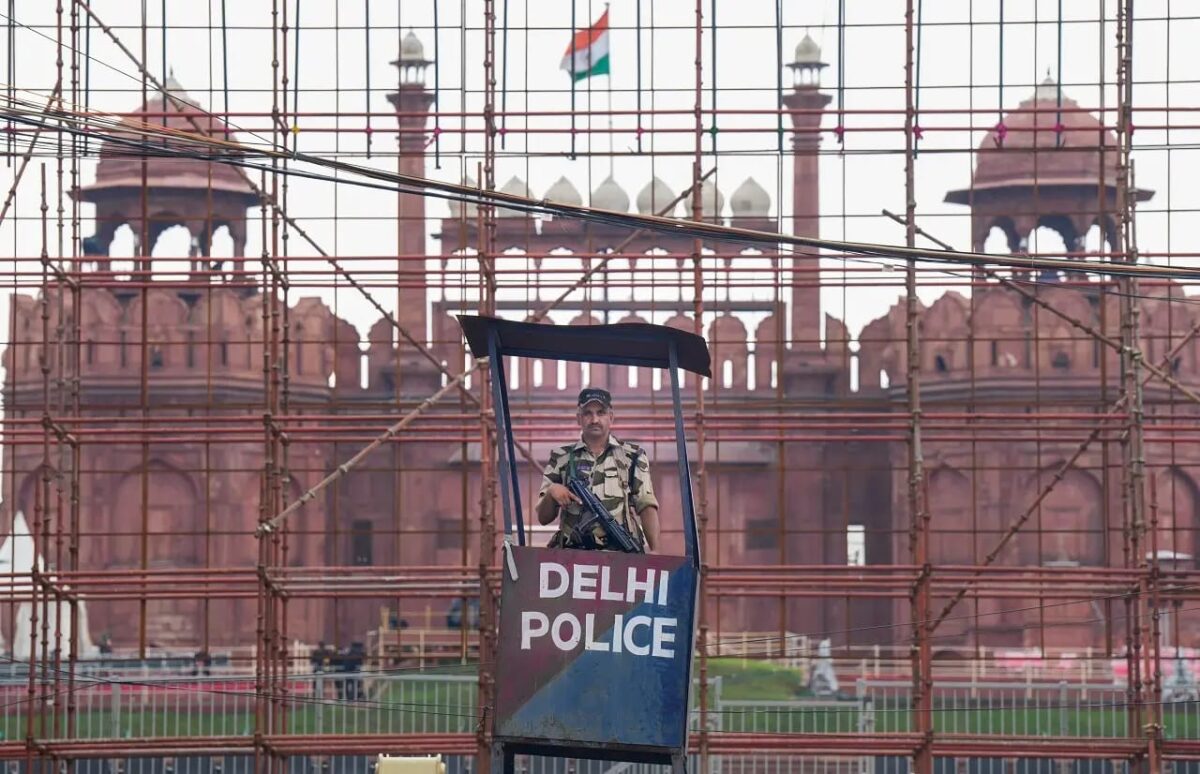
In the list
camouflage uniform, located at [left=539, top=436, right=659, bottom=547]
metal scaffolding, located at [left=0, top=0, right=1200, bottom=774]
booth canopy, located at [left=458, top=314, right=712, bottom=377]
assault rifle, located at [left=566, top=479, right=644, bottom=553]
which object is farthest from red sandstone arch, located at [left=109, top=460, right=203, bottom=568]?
assault rifle, located at [left=566, top=479, right=644, bottom=553]

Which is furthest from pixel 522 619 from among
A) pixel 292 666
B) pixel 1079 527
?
pixel 1079 527

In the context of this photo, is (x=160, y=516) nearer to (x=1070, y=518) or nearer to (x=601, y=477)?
(x=1070, y=518)

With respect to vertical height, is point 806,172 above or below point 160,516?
above

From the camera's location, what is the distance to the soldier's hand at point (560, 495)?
10992 millimetres

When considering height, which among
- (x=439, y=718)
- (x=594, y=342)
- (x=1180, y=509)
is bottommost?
(x=439, y=718)

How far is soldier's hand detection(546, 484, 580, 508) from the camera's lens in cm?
1099

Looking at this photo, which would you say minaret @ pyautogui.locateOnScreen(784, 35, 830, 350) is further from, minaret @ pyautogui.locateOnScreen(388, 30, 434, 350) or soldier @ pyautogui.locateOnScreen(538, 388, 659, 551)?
soldier @ pyautogui.locateOnScreen(538, 388, 659, 551)

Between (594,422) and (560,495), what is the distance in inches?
17.6

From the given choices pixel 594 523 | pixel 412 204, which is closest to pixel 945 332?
pixel 412 204

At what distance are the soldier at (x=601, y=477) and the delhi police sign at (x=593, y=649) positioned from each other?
363 millimetres

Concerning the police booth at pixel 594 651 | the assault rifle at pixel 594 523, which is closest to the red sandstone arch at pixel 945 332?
the assault rifle at pixel 594 523

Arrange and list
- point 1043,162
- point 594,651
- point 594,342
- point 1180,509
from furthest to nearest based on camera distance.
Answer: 1. point 1043,162
2. point 1180,509
3. point 594,342
4. point 594,651

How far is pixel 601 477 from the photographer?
11203 mm

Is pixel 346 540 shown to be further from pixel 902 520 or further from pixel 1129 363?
pixel 1129 363
